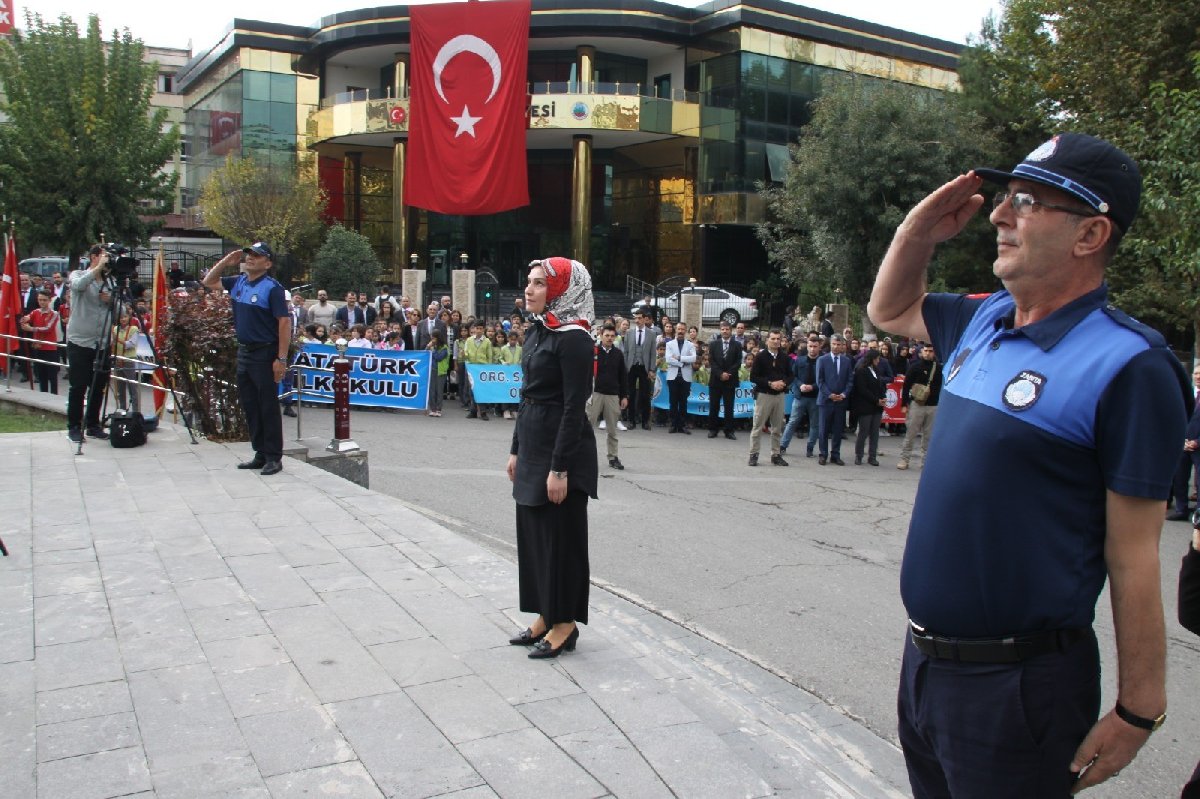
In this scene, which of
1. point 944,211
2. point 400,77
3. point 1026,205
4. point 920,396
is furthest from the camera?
point 400,77

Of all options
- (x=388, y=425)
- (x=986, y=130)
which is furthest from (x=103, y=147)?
(x=986, y=130)

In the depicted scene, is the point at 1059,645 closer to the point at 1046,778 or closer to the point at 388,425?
the point at 1046,778

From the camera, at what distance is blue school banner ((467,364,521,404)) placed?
58.2 feet

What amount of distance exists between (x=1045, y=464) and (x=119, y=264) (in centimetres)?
970

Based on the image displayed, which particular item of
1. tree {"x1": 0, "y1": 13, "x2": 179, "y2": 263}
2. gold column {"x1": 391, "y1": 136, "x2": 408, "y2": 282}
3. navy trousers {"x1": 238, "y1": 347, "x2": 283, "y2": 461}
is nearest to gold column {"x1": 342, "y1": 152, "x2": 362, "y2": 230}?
gold column {"x1": 391, "y1": 136, "x2": 408, "y2": 282}

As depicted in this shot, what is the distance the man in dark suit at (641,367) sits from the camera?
17859 millimetres

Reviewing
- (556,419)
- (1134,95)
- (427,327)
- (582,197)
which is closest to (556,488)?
(556,419)

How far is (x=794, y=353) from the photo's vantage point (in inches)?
710

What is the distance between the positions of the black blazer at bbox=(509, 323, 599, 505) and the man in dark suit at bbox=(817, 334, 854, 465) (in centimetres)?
994

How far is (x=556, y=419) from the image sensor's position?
505cm

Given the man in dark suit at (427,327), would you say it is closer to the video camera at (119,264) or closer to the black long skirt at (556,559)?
the video camera at (119,264)

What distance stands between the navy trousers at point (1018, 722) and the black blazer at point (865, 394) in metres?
12.7

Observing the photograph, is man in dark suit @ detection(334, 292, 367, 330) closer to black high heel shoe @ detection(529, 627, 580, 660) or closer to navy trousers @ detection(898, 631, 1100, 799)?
black high heel shoe @ detection(529, 627, 580, 660)

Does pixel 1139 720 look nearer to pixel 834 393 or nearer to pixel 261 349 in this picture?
pixel 261 349
